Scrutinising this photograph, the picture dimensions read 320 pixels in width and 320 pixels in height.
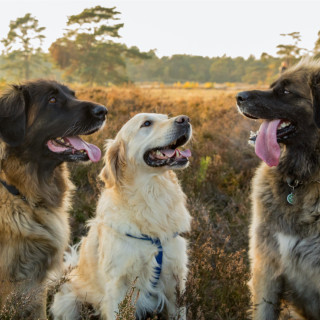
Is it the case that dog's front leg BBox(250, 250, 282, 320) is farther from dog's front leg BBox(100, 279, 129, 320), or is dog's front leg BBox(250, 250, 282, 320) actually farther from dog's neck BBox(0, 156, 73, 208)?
dog's neck BBox(0, 156, 73, 208)

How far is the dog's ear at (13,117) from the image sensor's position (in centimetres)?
270

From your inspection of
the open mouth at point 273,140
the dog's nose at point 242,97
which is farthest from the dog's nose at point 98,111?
the open mouth at point 273,140

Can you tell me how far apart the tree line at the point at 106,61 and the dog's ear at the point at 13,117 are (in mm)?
27698

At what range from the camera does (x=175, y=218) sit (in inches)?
119

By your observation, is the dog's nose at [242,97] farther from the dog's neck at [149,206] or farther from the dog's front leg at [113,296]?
the dog's front leg at [113,296]

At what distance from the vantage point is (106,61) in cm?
4066

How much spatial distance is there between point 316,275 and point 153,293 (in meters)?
1.23

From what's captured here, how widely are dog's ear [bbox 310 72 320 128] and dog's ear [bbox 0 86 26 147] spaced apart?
214cm

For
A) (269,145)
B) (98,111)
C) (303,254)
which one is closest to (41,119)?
(98,111)

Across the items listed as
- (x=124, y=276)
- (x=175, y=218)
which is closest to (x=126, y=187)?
(x=175, y=218)

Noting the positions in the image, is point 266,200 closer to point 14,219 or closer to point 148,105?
point 14,219

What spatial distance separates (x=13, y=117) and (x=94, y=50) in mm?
39663

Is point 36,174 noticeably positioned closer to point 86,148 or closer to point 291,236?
point 86,148

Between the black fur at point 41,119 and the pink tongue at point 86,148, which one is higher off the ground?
the black fur at point 41,119
